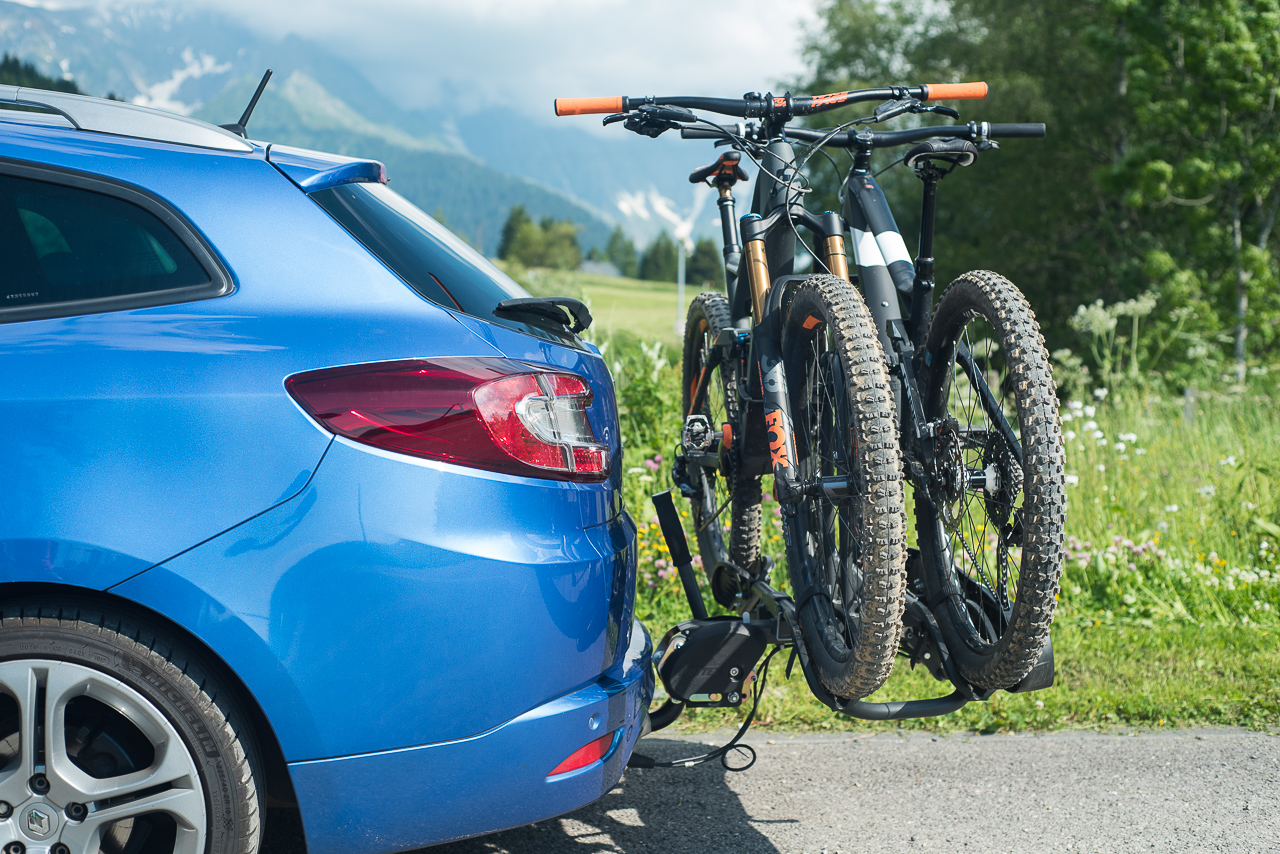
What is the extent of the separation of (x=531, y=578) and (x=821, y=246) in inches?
65.0

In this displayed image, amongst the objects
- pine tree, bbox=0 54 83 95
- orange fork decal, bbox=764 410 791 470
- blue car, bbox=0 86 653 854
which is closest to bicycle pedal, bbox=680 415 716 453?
orange fork decal, bbox=764 410 791 470

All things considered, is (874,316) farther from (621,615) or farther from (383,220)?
(383,220)

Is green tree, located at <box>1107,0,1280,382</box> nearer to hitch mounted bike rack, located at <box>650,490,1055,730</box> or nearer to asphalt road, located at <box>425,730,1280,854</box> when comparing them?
asphalt road, located at <box>425,730,1280,854</box>

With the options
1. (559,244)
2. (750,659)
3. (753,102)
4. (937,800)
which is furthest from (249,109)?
(559,244)

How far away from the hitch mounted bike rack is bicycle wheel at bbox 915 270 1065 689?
6 cm

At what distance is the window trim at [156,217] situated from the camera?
1.92 metres

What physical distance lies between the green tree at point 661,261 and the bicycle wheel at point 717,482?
143871 mm

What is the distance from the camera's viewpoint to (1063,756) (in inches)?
129

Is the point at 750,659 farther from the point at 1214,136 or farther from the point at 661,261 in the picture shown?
the point at 661,261

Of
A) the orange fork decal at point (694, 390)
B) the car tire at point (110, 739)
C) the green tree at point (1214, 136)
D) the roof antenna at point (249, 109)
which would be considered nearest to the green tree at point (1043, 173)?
the green tree at point (1214, 136)

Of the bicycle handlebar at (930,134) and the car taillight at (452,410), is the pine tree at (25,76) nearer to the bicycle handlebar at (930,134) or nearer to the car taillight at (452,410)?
the bicycle handlebar at (930,134)

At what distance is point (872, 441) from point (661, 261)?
150m

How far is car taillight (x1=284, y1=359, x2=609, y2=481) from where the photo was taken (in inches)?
74.2

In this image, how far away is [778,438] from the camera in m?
2.73
